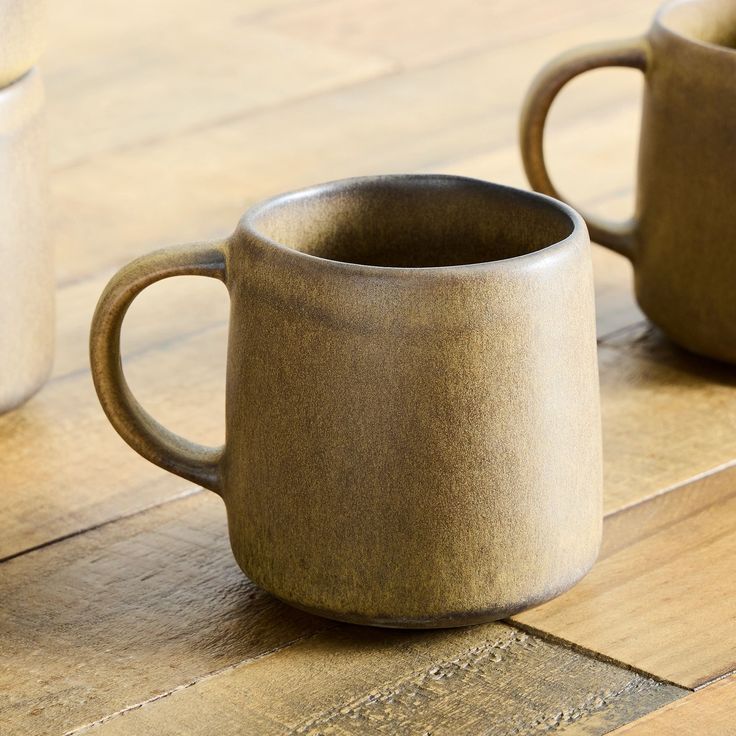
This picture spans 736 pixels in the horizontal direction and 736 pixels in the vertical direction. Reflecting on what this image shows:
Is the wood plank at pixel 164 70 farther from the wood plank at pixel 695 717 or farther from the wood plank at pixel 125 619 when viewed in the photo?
the wood plank at pixel 695 717

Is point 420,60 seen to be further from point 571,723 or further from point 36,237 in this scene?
point 571,723

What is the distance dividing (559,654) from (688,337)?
240mm

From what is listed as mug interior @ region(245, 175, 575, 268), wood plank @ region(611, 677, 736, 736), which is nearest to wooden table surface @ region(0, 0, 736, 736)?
wood plank @ region(611, 677, 736, 736)

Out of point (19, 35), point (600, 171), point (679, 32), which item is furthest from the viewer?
point (600, 171)

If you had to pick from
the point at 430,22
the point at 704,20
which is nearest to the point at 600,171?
the point at 704,20

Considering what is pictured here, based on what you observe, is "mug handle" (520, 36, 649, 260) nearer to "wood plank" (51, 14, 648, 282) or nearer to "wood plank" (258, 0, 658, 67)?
"wood plank" (51, 14, 648, 282)

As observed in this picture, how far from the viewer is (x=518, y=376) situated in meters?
0.47

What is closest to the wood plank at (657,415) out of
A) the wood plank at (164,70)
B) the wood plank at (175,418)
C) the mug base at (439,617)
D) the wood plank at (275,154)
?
the wood plank at (175,418)

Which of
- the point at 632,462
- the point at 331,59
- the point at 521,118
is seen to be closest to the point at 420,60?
the point at 331,59

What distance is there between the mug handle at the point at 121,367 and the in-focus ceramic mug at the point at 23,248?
133 millimetres

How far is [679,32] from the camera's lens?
708mm

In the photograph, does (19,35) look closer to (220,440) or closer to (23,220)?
(23,220)

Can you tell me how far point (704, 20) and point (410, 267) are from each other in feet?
0.89

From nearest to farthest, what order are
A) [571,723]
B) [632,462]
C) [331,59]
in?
[571,723]
[632,462]
[331,59]
